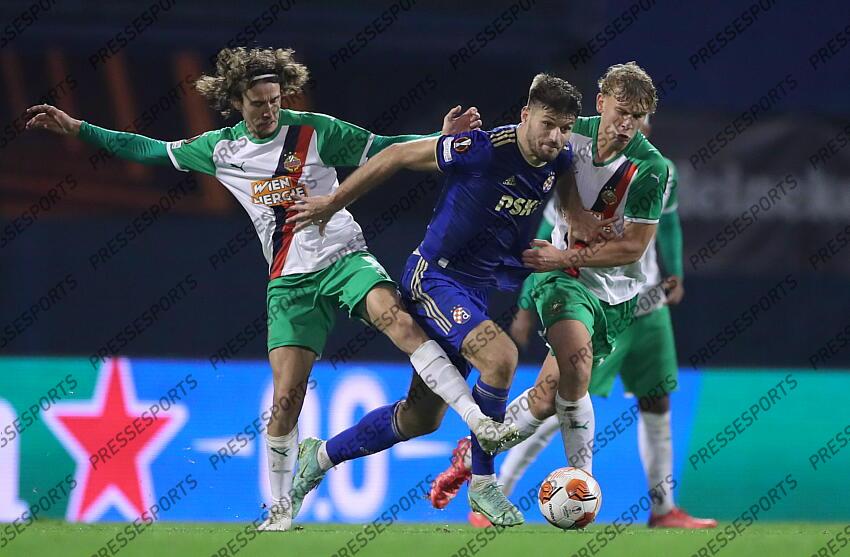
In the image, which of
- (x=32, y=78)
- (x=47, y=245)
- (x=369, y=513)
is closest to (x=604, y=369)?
(x=369, y=513)

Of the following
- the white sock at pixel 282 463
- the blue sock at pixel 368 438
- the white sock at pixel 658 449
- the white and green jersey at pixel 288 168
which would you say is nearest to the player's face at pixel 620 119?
the white and green jersey at pixel 288 168

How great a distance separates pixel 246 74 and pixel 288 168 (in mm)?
481

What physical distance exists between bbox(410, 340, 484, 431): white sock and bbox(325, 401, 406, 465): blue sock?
0.65 m

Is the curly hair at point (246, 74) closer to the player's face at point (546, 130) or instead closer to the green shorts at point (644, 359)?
the player's face at point (546, 130)

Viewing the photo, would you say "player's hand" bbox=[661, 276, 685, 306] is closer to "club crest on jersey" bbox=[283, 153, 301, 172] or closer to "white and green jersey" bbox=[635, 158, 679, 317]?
"white and green jersey" bbox=[635, 158, 679, 317]

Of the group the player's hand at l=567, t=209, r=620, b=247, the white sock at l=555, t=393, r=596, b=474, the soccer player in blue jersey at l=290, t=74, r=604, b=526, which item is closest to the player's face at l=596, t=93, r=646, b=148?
the soccer player in blue jersey at l=290, t=74, r=604, b=526

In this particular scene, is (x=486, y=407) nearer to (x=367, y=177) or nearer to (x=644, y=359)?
(x=367, y=177)

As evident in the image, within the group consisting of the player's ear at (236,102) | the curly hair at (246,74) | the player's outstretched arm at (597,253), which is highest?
the curly hair at (246,74)

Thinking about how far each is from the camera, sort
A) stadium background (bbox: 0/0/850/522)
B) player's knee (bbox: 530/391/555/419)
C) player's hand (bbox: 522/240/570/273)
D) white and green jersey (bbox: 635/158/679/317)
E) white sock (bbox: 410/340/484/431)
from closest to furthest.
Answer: white sock (bbox: 410/340/484/431) → player's hand (bbox: 522/240/570/273) → player's knee (bbox: 530/391/555/419) → white and green jersey (bbox: 635/158/679/317) → stadium background (bbox: 0/0/850/522)

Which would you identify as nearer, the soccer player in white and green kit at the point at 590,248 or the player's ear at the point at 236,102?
the soccer player in white and green kit at the point at 590,248

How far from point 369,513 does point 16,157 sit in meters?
3.55

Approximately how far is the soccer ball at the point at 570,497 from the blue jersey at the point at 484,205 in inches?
35.9

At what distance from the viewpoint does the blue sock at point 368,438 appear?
6.45 meters

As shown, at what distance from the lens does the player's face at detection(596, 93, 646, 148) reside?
614 centimetres
